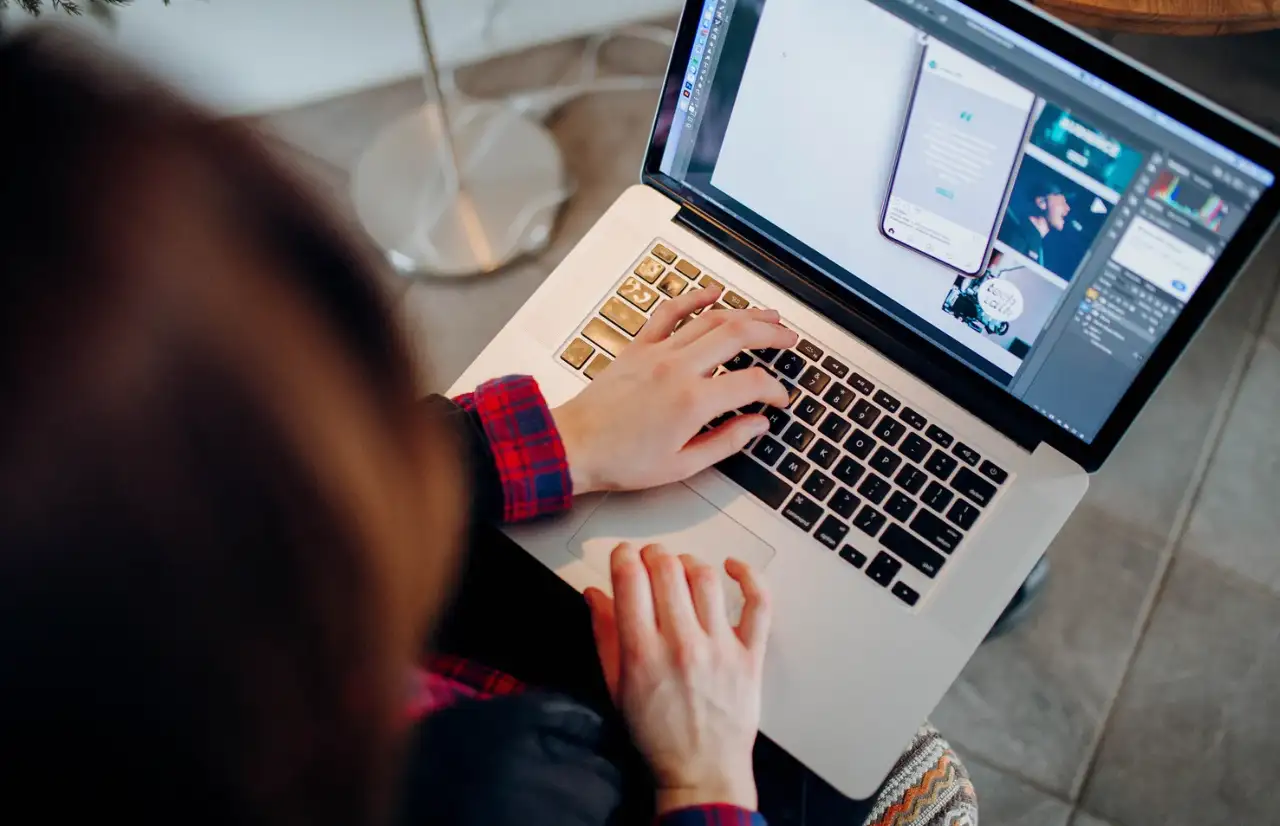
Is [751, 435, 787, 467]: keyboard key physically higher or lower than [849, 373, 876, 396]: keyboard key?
lower

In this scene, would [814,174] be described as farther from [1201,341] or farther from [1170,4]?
[1201,341]

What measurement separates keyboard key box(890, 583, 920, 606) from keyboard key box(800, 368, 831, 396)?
0.54 ft

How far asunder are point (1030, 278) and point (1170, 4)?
0.43 meters

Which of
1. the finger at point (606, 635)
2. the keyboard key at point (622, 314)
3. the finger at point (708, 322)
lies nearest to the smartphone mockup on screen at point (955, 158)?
the finger at point (708, 322)

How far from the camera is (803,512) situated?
2.32ft

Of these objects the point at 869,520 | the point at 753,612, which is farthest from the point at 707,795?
the point at 869,520

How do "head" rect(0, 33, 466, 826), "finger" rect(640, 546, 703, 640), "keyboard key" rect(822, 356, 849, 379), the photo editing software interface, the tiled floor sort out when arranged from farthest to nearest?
the tiled floor < "keyboard key" rect(822, 356, 849, 379) < "finger" rect(640, 546, 703, 640) < the photo editing software interface < "head" rect(0, 33, 466, 826)

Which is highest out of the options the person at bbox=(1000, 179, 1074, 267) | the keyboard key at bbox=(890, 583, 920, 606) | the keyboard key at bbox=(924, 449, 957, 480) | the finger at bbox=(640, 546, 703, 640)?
the person at bbox=(1000, 179, 1074, 267)

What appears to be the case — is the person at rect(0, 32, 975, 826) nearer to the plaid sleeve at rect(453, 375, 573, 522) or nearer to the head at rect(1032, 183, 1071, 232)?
the plaid sleeve at rect(453, 375, 573, 522)

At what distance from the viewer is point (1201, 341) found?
1.32 meters

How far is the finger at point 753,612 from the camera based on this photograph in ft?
2.14

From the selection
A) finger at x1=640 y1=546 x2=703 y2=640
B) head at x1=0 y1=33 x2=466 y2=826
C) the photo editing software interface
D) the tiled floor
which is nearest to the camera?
head at x1=0 y1=33 x2=466 y2=826

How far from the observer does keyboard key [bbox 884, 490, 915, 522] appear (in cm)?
70

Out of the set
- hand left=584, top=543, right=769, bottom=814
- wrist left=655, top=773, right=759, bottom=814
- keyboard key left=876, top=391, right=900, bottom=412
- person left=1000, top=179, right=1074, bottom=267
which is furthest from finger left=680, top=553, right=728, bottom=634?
person left=1000, top=179, right=1074, bottom=267
